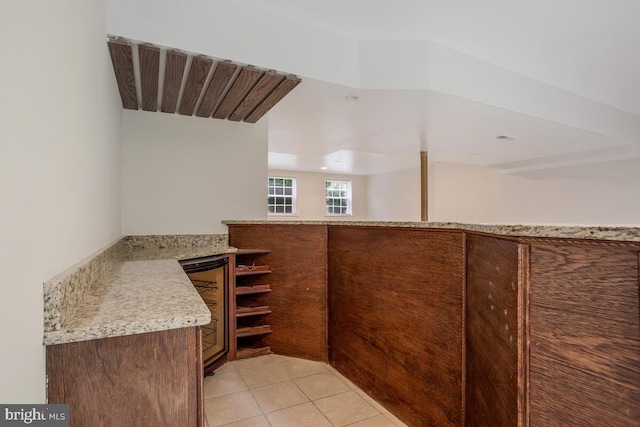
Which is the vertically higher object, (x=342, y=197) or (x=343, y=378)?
(x=342, y=197)

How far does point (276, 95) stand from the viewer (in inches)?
103

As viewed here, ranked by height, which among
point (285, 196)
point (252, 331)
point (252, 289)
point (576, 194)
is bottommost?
point (252, 331)

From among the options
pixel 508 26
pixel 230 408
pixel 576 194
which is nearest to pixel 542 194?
pixel 576 194

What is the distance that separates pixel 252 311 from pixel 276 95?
72.6 inches

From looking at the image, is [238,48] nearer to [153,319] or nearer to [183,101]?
[183,101]

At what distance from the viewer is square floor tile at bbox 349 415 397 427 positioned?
1.93m

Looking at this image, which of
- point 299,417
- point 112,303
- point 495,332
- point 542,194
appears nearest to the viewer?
point 112,303

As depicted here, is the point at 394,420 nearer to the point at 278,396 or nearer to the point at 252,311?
the point at 278,396

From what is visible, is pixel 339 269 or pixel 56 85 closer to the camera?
pixel 56 85

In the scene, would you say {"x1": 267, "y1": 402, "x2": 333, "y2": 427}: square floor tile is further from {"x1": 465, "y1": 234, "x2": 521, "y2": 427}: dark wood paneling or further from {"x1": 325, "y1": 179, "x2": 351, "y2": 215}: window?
{"x1": 325, "y1": 179, "x2": 351, "y2": 215}: window

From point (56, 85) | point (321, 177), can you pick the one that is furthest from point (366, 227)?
point (321, 177)

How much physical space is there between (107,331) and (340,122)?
3.20m

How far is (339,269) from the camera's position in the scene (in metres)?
2.59

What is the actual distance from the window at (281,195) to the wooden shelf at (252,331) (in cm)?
585
